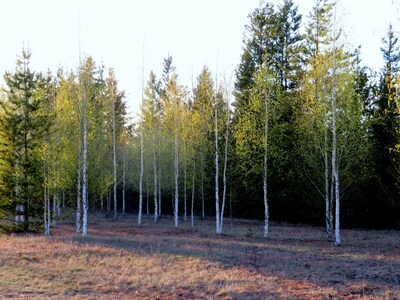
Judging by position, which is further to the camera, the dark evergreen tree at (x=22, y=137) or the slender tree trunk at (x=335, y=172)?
the dark evergreen tree at (x=22, y=137)

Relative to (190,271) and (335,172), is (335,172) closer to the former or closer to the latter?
(335,172)

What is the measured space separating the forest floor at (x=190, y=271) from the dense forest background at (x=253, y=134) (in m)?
4.29

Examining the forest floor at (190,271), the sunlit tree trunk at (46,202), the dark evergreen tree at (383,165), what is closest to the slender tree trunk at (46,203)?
the sunlit tree trunk at (46,202)

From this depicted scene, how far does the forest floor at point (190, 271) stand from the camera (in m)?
8.94

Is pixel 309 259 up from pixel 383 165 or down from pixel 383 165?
down

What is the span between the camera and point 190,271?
1130 cm

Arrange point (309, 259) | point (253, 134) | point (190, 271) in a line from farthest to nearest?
point (253, 134), point (309, 259), point (190, 271)

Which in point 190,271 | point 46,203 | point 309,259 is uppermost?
point 46,203

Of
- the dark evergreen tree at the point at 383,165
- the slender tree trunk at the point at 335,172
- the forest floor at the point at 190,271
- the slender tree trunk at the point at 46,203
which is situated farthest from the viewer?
the dark evergreen tree at the point at 383,165

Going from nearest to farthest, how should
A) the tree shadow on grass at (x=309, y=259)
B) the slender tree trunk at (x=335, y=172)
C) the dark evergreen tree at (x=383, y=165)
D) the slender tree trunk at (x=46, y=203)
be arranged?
the tree shadow on grass at (x=309, y=259), the slender tree trunk at (x=335, y=172), the slender tree trunk at (x=46, y=203), the dark evergreen tree at (x=383, y=165)

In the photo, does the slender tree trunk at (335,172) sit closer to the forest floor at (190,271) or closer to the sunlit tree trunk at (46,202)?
the forest floor at (190,271)

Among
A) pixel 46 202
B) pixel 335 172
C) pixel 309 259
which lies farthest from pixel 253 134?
pixel 46 202

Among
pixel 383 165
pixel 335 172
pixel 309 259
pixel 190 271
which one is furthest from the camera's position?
pixel 383 165

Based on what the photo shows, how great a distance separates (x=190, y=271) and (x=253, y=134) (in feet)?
43.2
